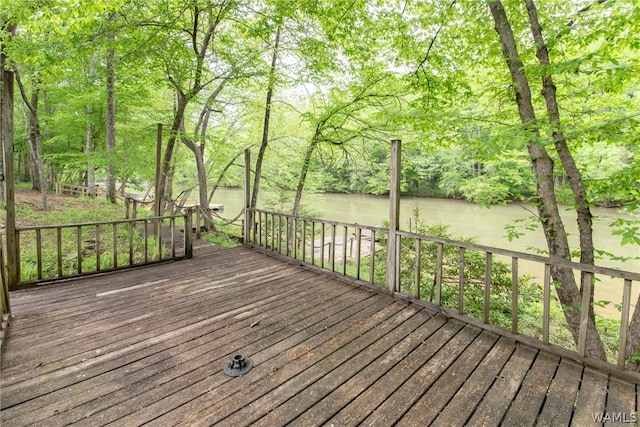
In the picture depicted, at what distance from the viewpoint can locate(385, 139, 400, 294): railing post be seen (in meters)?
3.29

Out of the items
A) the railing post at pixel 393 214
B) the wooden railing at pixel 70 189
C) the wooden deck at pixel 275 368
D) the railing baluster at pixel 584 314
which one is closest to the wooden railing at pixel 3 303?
the wooden deck at pixel 275 368

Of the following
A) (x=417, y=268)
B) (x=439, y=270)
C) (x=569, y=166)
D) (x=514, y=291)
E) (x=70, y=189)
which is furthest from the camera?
(x=70, y=189)

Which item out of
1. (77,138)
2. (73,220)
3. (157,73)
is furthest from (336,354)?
(77,138)

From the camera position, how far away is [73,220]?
23.8ft

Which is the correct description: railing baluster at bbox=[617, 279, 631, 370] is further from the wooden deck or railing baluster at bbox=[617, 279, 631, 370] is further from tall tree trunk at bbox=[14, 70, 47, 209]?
tall tree trunk at bbox=[14, 70, 47, 209]

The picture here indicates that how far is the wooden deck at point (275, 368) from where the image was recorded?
1723mm

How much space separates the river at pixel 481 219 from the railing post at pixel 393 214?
2.23 metres

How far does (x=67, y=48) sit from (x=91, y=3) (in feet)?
4.80

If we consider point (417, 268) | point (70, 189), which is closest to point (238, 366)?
point (417, 268)

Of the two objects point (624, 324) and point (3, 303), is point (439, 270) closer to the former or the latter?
point (624, 324)

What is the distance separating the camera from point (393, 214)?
340cm

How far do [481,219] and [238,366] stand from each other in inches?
638

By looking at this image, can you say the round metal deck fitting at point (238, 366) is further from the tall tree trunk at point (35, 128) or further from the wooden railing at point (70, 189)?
the wooden railing at point (70, 189)

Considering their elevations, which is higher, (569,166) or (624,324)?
(569,166)
